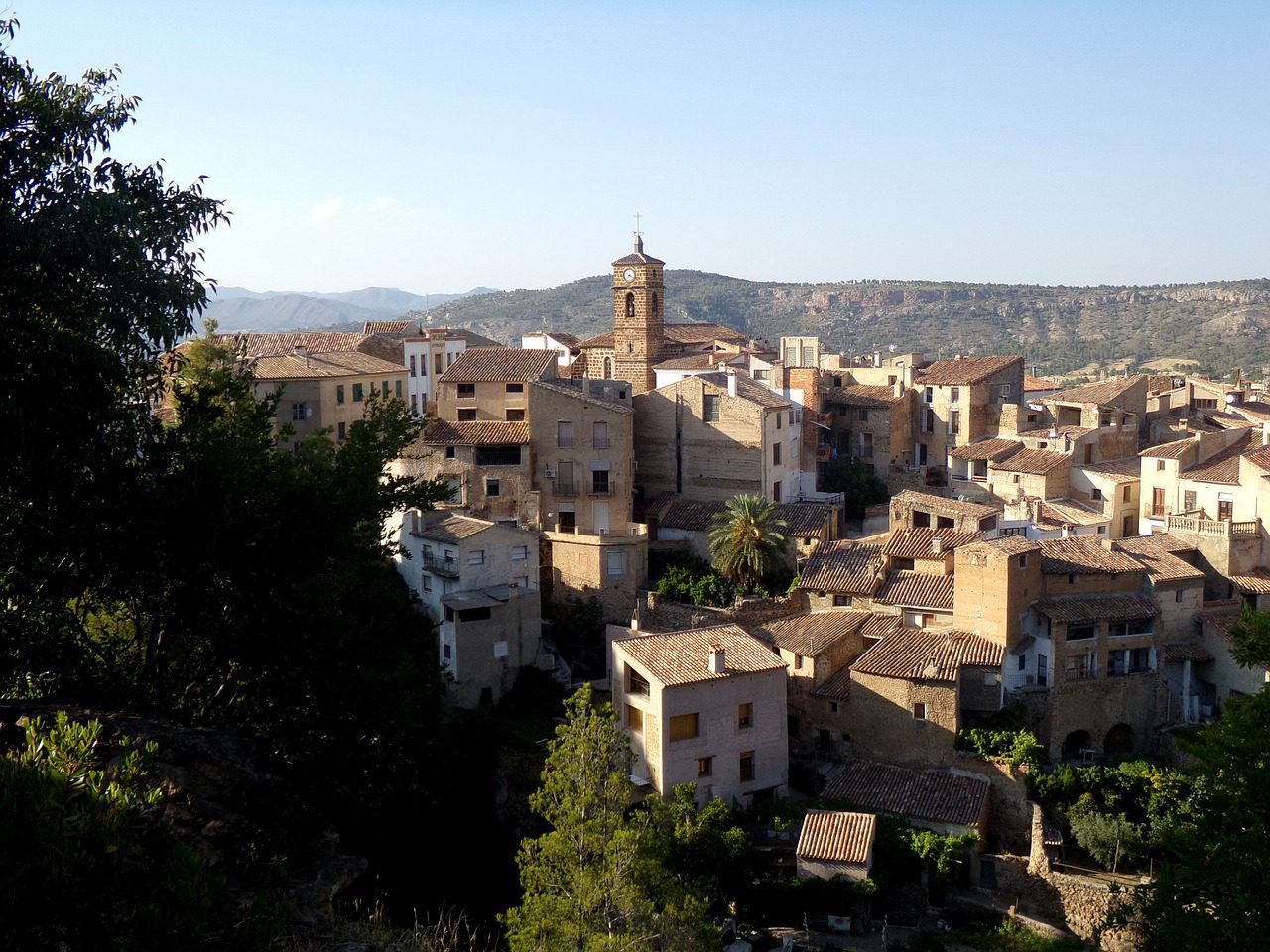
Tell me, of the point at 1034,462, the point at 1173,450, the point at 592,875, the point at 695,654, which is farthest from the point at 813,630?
the point at 1173,450

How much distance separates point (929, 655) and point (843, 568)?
Answer: 438 centimetres

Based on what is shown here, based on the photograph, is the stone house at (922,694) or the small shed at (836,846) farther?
the stone house at (922,694)

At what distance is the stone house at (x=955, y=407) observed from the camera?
149 feet

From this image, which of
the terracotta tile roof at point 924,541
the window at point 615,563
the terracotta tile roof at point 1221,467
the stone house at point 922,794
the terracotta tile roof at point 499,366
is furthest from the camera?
the terracotta tile roof at point 499,366

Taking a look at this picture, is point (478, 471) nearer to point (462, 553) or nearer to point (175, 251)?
point (462, 553)

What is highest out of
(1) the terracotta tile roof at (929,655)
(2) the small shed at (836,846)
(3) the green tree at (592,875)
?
(1) the terracotta tile roof at (929,655)

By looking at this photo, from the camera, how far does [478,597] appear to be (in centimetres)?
3070

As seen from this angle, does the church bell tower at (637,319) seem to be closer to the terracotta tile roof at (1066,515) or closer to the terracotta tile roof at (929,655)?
the terracotta tile roof at (1066,515)

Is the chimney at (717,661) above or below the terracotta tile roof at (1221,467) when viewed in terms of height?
below

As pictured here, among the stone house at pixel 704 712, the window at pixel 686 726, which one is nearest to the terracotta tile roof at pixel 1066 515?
the stone house at pixel 704 712

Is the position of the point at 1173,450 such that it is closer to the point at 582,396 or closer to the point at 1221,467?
the point at 1221,467

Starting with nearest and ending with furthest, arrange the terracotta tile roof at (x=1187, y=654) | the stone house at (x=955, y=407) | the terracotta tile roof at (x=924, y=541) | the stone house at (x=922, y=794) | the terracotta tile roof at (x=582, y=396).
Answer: the stone house at (x=922, y=794) → the terracotta tile roof at (x=1187, y=654) → the terracotta tile roof at (x=924, y=541) → the terracotta tile roof at (x=582, y=396) → the stone house at (x=955, y=407)

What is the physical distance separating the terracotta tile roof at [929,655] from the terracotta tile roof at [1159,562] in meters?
5.14

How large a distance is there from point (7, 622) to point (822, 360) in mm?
47312
